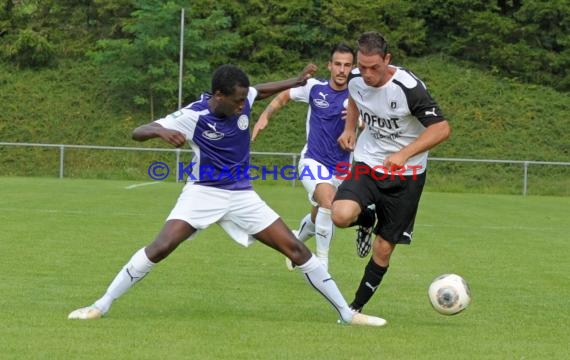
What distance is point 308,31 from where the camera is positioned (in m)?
38.8

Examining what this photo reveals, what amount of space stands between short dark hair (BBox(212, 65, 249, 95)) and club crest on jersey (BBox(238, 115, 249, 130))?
1.03 ft

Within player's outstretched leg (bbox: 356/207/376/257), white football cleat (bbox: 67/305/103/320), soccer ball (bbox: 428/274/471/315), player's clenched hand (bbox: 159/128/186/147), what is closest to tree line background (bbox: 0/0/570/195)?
player's outstretched leg (bbox: 356/207/376/257)

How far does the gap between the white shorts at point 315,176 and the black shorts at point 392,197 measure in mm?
2488

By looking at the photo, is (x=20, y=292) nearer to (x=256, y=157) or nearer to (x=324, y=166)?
(x=324, y=166)

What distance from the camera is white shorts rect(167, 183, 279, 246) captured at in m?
7.29

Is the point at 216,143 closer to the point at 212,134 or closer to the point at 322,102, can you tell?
the point at 212,134

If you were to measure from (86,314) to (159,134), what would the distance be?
4.63 feet

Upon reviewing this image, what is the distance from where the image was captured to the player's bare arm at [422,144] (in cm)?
730

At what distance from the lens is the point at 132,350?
6.04 m

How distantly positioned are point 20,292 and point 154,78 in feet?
87.7

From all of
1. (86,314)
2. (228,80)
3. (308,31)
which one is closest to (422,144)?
(228,80)

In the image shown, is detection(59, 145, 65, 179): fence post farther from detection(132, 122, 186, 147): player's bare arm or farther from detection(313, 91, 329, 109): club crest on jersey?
detection(132, 122, 186, 147): player's bare arm

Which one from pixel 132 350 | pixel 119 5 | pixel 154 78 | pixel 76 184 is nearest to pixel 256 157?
pixel 154 78

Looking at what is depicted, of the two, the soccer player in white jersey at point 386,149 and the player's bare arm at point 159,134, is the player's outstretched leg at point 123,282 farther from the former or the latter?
the soccer player in white jersey at point 386,149
